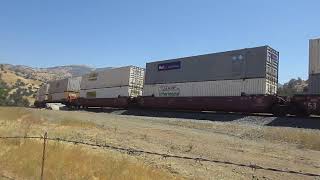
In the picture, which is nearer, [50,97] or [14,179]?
[14,179]

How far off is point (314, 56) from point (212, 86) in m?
10.4

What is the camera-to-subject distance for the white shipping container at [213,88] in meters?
32.4

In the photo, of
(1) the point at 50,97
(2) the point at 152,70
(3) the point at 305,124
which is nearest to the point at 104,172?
(3) the point at 305,124

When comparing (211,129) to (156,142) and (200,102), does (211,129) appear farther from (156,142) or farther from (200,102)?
(200,102)

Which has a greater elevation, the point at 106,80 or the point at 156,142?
the point at 106,80

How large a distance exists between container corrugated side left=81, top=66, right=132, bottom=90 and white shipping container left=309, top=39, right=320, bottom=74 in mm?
25776

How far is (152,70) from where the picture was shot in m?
45.5

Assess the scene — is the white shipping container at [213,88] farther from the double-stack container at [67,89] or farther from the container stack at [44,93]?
the container stack at [44,93]

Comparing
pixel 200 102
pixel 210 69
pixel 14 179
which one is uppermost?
pixel 210 69

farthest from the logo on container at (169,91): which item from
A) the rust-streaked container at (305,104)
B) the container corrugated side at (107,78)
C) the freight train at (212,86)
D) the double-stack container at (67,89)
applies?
the double-stack container at (67,89)

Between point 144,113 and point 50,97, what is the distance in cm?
3824

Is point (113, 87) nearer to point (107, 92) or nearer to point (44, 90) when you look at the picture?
point (107, 92)

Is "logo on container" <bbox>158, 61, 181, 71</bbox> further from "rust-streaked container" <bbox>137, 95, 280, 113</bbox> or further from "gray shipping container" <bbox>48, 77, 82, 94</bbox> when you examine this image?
"gray shipping container" <bbox>48, 77, 82, 94</bbox>

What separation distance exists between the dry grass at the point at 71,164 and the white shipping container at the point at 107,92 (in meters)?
35.0
